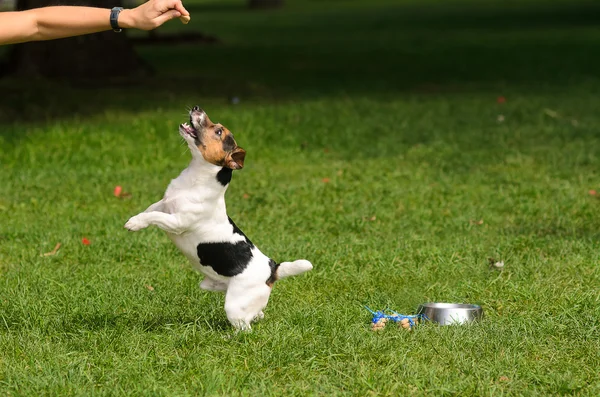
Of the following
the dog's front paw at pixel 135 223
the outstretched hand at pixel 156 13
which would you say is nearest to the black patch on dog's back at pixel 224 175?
the dog's front paw at pixel 135 223

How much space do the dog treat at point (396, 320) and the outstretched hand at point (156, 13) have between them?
1977 mm

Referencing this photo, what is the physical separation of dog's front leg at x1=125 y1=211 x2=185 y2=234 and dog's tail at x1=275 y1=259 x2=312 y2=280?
1.85 ft

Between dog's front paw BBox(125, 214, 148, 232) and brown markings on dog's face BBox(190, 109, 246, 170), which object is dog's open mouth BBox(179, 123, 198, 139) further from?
dog's front paw BBox(125, 214, 148, 232)

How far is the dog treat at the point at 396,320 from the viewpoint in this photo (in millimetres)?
5679

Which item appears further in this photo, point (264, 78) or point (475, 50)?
point (475, 50)

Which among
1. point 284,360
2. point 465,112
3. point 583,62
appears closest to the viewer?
point 284,360

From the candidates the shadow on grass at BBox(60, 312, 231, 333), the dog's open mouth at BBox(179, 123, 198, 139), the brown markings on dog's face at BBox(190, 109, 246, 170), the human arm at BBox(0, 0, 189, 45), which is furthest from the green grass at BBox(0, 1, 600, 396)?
the human arm at BBox(0, 0, 189, 45)

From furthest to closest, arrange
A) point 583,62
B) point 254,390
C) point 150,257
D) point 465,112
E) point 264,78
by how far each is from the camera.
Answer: point 583,62
point 264,78
point 465,112
point 150,257
point 254,390

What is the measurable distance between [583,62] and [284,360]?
1556cm

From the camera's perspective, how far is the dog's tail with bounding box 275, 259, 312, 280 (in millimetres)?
5387

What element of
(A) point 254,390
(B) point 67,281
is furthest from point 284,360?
(B) point 67,281

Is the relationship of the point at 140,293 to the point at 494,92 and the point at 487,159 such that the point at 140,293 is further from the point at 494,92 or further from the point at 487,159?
the point at 494,92

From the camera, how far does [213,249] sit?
5.37 meters

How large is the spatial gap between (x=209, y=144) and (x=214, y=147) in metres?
0.03
